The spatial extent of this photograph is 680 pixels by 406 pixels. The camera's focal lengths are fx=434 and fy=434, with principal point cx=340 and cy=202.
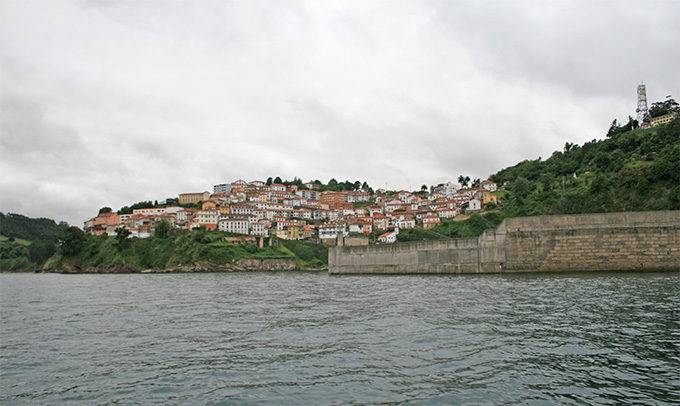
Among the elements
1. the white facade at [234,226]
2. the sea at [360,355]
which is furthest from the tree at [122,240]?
the sea at [360,355]

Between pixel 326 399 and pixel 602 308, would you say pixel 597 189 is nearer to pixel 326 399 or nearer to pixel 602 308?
pixel 602 308

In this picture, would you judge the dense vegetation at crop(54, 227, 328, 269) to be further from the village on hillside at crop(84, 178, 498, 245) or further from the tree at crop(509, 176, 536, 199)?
the tree at crop(509, 176, 536, 199)

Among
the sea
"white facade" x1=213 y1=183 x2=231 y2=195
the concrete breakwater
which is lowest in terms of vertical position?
the sea

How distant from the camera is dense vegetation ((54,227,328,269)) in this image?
306 feet

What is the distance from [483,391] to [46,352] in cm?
1081

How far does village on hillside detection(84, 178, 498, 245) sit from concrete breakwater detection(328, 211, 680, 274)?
58.4 meters

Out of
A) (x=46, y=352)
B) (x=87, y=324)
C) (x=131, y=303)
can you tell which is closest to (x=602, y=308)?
(x=46, y=352)

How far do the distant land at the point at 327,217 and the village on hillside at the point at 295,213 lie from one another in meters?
0.40

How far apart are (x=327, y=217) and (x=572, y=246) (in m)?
124

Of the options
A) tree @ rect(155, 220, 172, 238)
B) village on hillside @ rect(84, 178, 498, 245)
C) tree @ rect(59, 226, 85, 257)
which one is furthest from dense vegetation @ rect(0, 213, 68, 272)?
tree @ rect(155, 220, 172, 238)

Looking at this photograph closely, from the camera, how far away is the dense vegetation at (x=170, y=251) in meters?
93.2

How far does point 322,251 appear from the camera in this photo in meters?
106

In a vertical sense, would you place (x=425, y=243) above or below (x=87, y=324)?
above

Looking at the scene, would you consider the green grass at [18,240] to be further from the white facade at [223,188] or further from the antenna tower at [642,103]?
the antenna tower at [642,103]
